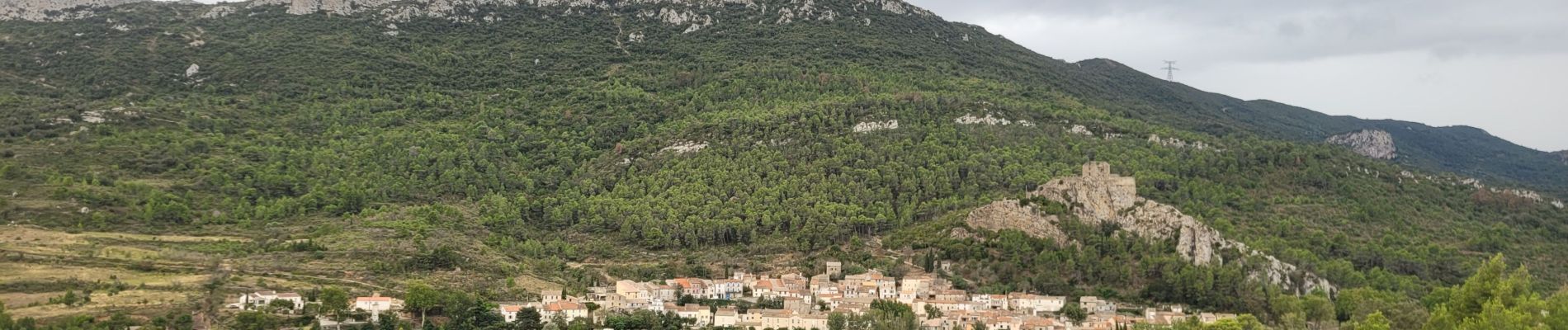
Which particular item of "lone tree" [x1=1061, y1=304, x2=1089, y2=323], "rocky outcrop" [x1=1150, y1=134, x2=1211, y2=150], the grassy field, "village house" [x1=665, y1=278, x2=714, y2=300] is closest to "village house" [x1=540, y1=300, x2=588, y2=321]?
"village house" [x1=665, y1=278, x2=714, y2=300]

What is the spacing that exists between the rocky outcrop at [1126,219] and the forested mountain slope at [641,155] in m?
1.32

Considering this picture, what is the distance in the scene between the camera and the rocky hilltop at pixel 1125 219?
71.2 meters

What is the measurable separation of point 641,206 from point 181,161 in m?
32.6

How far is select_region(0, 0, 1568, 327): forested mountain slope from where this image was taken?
77000 millimetres

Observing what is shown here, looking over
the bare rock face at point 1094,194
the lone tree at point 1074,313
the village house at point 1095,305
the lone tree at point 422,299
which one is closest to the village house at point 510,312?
the lone tree at point 422,299

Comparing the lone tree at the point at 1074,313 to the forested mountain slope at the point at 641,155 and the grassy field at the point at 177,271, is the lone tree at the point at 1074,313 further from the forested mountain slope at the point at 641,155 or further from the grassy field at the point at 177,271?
the grassy field at the point at 177,271

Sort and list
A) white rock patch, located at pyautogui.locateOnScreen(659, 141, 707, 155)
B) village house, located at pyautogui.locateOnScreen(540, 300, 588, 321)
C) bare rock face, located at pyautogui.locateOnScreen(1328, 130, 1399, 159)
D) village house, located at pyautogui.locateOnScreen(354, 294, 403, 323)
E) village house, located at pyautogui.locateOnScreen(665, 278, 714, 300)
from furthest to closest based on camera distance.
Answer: bare rock face, located at pyautogui.locateOnScreen(1328, 130, 1399, 159)
white rock patch, located at pyautogui.locateOnScreen(659, 141, 707, 155)
village house, located at pyautogui.locateOnScreen(665, 278, 714, 300)
village house, located at pyautogui.locateOnScreen(540, 300, 588, 321)
village house, located at pyautogui.locateOnScreen(354, 294, 403, 323)

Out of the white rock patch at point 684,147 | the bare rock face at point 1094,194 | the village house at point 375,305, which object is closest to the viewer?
the village house at point 375,305

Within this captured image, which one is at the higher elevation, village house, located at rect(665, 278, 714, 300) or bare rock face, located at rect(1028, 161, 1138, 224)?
bare rock face, located at rect(1028, 161, 1138, 224)

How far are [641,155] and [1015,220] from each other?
35.8 m

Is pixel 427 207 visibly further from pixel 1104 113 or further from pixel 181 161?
pixel 1104 113

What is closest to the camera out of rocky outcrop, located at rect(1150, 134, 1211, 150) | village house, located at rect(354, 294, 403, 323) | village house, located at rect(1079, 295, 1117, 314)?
village house, located at rect(354, 294, 403, 323)

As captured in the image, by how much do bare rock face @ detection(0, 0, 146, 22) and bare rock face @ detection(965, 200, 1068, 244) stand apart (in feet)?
342

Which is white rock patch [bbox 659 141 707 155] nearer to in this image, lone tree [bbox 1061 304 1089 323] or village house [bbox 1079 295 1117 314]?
village house [bbox 1079 295 1117 314]
